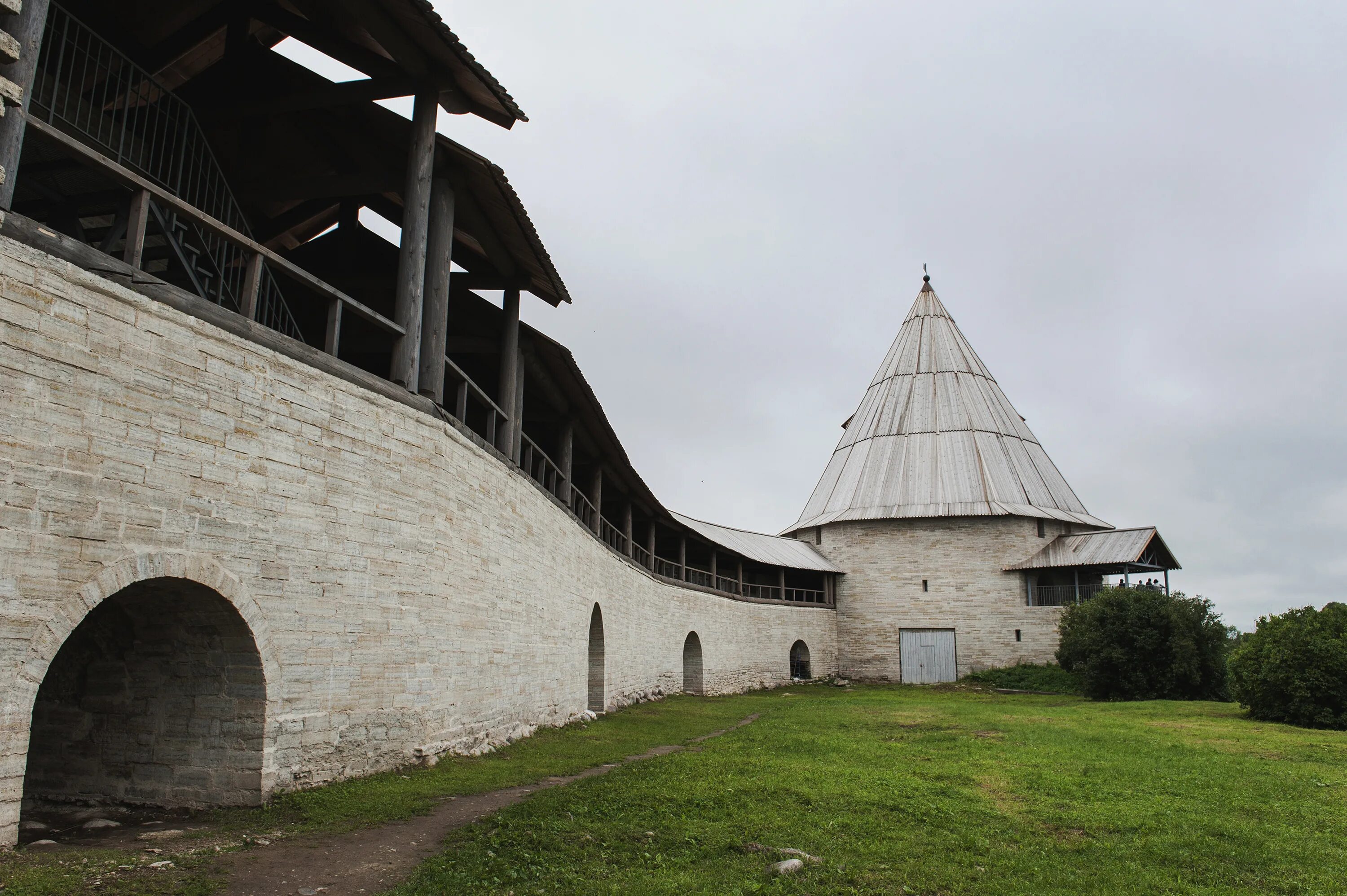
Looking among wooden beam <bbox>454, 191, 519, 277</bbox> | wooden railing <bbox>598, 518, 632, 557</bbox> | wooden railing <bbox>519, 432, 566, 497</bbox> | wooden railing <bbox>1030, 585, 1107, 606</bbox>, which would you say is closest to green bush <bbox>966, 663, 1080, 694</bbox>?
wooden railing <bbox>1030, 585, 1107, 606</bbox>

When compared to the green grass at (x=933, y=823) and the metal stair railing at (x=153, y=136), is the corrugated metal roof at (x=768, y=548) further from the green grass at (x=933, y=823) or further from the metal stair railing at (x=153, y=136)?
the metal stair railing at (x=153, y=136)

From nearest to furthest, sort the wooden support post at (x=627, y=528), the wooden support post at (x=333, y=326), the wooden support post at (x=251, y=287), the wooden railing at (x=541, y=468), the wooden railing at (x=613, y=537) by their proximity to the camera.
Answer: the wooden support post at (x=251, y=287)
the wooden support post at (x=333, y=326)
the wooden railing at (x=541, y=468)
the wooden railing at (x=613, y=537)
the wooden support post at (x=627, y=528)

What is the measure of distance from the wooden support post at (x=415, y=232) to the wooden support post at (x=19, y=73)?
3.60m

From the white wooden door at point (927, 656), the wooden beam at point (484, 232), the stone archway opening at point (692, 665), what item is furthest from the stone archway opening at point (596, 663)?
the white wooden door at point (927, 656)

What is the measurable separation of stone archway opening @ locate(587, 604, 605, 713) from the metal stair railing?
A: 761 centimetres

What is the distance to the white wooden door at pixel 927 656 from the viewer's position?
3105 centimetres

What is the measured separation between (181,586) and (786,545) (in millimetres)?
29551

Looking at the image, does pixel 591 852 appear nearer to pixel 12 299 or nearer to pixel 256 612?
pixel 256 612

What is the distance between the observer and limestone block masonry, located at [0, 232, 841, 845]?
4965 mm

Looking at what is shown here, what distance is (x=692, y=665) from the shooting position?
2475 cm

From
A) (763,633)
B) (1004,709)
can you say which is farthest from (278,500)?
(763,633)

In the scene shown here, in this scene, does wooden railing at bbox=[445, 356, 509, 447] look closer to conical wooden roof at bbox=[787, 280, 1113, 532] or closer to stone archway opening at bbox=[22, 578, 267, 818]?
stone archway opening at bbox=[22, 578, 267, 818]

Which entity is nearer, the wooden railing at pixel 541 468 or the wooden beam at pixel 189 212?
the wooden beam at pixel 189 212

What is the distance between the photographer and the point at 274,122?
11.4 metres
